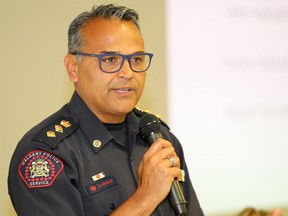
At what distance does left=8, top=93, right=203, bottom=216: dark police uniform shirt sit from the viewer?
1.55 meters

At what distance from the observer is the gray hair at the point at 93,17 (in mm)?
1802

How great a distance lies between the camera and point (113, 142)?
1.83 meters

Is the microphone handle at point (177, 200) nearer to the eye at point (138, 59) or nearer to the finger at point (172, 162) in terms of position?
the finger at point (172, 162)

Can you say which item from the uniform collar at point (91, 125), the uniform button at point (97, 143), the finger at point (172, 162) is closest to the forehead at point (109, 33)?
the uniform collar at point (91, 125)

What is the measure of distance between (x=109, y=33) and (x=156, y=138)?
0.42 metres

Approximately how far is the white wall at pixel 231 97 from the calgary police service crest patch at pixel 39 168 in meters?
1.28

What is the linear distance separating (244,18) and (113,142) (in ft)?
4.76

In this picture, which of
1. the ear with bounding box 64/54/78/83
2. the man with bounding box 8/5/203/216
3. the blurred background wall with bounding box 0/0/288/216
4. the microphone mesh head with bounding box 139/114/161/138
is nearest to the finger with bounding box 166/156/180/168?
the man with bounding box 8/5/203/216

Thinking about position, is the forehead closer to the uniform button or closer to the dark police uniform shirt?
the dark police uniform shirt

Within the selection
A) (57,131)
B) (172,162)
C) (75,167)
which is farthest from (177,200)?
(57,131)

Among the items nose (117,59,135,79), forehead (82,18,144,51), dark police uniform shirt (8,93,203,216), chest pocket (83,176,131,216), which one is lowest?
chest pocket (83,176,131,216)

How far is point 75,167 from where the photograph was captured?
1.64m

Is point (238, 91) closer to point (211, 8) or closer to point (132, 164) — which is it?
point (211, 8)

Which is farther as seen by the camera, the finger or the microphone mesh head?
the microphone mesh head
